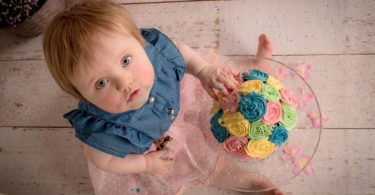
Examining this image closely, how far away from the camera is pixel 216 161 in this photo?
929 millimetres

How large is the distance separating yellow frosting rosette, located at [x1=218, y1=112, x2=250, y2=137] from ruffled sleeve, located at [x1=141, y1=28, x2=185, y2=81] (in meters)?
0.19

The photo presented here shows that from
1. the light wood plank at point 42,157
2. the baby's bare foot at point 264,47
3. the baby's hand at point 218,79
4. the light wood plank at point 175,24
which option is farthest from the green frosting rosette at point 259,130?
the light wood plank at point 42,157

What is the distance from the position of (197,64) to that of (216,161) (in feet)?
0.81

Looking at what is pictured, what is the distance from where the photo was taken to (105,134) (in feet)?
2.56

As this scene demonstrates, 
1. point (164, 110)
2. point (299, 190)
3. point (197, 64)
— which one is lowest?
point (299, 190)

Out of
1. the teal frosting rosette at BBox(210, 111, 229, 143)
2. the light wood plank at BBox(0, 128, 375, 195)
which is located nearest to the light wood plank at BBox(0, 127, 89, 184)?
the light wood plank at BBox(0, 128, 375, 195)

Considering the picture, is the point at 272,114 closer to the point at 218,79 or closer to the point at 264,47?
the point at 218,79

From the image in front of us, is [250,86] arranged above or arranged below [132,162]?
above

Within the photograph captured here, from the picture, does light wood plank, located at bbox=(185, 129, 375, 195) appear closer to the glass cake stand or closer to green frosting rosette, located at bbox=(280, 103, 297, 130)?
the glass cake stand

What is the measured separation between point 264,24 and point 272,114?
18.5 inches

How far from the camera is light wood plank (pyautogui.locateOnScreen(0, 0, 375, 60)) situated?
1.05 metres

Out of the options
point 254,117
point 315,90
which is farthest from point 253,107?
point 315,90

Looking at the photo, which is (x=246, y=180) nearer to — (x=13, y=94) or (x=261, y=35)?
(x=261, y=35)

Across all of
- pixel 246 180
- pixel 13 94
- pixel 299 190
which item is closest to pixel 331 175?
pixel 299 190
